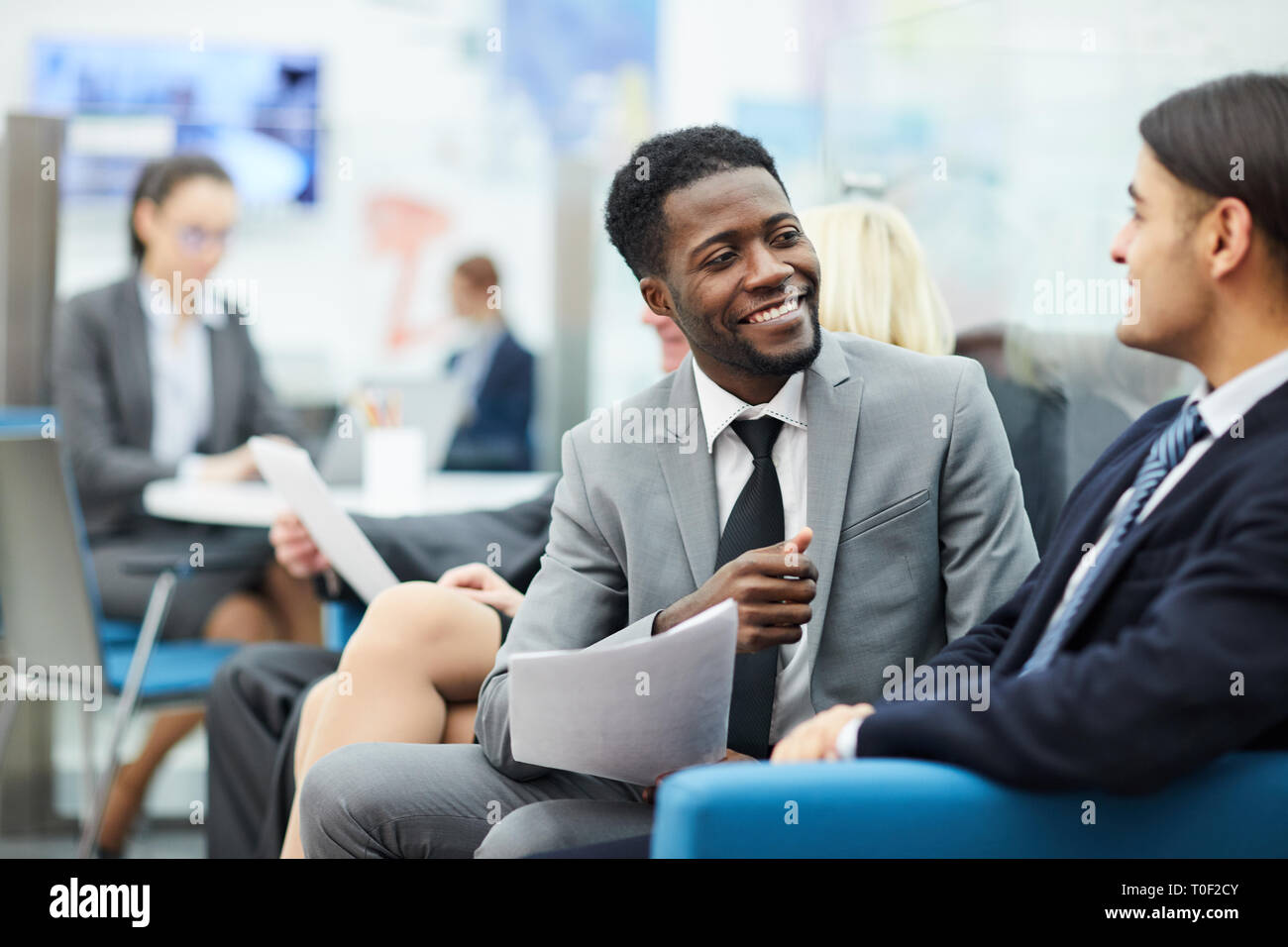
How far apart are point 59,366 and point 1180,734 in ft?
10.3

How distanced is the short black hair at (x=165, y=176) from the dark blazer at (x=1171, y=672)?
9.72 feet

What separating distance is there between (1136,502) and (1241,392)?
145 millimetres

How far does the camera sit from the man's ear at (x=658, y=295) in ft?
5.58

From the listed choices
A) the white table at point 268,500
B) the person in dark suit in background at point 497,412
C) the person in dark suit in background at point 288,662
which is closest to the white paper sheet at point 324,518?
the person in dark suit in background at point 288,662

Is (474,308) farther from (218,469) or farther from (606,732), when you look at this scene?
(606,732)

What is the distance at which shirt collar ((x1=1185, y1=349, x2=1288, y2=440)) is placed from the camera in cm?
119

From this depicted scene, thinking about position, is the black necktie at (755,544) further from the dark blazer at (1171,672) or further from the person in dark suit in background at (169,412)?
the person in dark suit in background at (169,412)

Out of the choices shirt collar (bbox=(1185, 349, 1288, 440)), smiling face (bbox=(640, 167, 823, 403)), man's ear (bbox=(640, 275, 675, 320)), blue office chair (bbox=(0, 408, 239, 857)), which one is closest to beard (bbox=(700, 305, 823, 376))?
smiling face (bbox=(640, 167, 823, 403))

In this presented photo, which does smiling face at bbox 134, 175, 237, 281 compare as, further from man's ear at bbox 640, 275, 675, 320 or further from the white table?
man's ear at bbox 640, 275, 675, 320

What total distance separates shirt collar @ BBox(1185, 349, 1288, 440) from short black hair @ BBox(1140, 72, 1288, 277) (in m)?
0.09

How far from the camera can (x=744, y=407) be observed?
1621 millimetres

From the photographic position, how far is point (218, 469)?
3.35m
